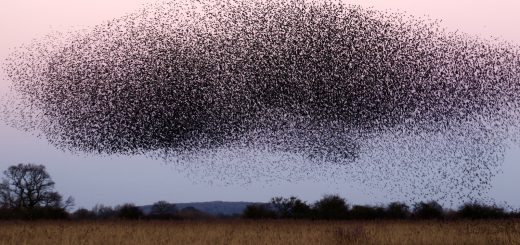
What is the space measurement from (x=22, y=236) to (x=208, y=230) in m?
4.73

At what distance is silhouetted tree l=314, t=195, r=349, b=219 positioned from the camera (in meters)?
31.9

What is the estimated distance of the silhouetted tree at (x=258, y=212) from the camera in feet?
106

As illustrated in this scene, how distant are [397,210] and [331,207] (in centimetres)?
313

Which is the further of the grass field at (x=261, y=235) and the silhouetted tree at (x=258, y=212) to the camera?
the silhouetted tree at (x=258, y=212)

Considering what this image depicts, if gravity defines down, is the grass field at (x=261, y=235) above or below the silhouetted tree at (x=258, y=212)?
below

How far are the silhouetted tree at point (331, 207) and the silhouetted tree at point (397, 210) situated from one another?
202 cm

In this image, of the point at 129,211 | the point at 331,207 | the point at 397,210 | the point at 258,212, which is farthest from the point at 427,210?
the point at 129,211

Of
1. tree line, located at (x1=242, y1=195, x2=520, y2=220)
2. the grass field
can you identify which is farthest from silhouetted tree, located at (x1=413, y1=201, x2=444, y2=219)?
the grass field

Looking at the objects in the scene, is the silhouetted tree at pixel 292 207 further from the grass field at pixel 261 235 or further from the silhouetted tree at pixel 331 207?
the grass field at pixel 261 235

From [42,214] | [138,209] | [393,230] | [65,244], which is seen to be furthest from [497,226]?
[42,214]

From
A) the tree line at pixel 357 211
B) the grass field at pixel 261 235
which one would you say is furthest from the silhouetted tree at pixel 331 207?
the grass field at pixel 261 235

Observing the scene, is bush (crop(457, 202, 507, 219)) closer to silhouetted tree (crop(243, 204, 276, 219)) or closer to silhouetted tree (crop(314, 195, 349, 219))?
silhouetted tree (crop(314, 195, 349, 219))

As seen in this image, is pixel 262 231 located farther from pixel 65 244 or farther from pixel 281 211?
pixel 281 211

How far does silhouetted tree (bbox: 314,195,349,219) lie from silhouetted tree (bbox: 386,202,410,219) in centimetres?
202
